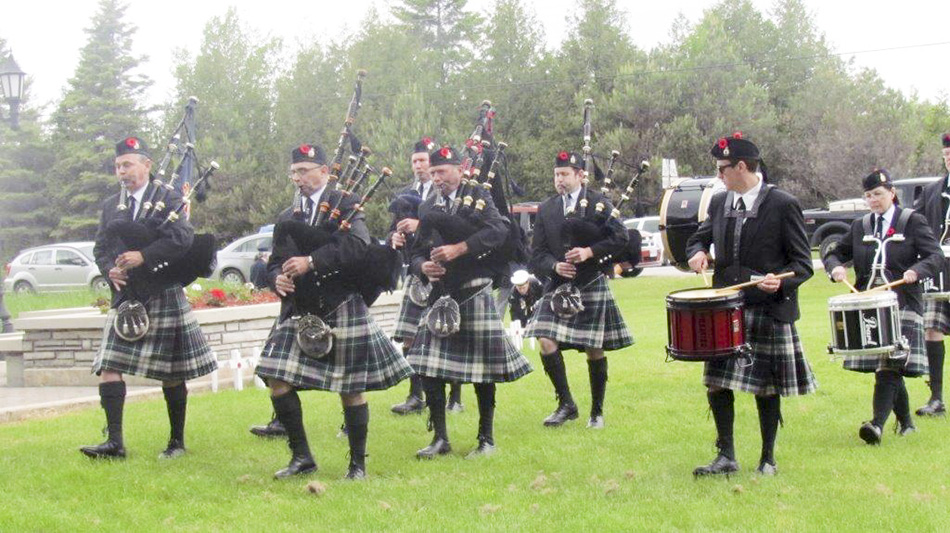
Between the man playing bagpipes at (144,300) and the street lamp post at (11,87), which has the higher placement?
the street lamp post at (11,87)

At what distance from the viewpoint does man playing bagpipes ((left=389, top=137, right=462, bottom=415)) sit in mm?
7969

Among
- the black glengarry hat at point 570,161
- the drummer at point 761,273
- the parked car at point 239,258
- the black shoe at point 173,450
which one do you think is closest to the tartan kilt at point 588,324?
the black glengarry hat at point 570,161

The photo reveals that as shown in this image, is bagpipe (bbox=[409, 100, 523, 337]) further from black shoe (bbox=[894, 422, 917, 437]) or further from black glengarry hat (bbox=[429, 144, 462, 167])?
black shoe (bbox=[894, 422, 917, 437])

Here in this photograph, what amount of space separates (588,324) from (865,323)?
7.00ft

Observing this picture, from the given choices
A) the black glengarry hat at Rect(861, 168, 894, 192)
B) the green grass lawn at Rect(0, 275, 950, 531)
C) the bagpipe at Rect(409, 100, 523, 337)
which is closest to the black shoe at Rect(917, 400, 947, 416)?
the green grass lawn at Rect(0, 275, 950, 531)

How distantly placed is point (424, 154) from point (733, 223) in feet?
10.6

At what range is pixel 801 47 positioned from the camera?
180 ft

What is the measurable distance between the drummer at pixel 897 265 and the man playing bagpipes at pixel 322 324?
9.37ft

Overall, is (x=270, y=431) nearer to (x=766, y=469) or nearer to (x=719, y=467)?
(x=719, y=467)

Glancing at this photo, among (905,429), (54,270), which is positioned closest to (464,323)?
(905,429)

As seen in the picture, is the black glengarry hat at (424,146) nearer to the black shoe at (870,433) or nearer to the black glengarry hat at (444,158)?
the black glengarry hat at (444,158)

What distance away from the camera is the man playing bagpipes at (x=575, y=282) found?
301 inches

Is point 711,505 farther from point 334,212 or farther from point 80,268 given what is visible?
point 80,268

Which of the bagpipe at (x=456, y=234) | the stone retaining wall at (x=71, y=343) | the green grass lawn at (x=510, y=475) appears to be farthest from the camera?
the stone retaining wall at (x=71, y=343)
